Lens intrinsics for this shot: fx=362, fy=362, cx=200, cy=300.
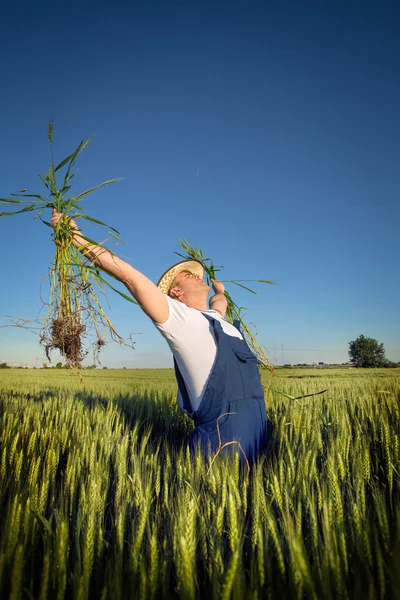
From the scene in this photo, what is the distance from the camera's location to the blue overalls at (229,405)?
2145 mm

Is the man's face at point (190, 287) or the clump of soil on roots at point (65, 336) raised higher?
the man's face at point (190, 287)

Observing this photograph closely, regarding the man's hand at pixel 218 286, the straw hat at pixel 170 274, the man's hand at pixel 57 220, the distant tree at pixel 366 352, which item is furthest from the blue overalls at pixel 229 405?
the distant tree at pixel 366 352

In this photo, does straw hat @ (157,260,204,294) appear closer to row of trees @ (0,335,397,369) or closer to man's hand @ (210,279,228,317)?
man's hand @ (210,279,228,317)

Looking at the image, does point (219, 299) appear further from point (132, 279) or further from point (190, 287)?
point (132, 279)

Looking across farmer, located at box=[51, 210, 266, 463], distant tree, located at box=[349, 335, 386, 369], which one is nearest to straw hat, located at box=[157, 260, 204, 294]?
farmer, located at box=[51, 210, 266, 463]


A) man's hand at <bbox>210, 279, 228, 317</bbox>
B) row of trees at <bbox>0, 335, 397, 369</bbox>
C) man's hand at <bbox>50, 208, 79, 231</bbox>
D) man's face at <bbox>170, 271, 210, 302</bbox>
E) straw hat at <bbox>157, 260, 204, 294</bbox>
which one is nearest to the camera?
man's hand at <bbox>50, 208, 79, 231</bbox>

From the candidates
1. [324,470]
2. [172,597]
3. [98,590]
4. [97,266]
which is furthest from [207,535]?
[97,266]

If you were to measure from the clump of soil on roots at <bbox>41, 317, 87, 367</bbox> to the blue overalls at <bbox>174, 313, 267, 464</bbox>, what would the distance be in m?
0.70

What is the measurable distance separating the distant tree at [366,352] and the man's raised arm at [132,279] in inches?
3113

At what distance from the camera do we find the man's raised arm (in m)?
1.82

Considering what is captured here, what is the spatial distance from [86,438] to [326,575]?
177cm

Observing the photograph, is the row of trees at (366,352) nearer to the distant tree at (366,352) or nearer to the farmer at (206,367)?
the distant tree at (366,352)

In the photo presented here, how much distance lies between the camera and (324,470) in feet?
5.22

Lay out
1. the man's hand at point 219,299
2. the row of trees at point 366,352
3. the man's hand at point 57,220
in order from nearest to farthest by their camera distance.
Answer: the man's hand at point 57,220, the man's hand at point 219,299, the row of trees at point 366,352
